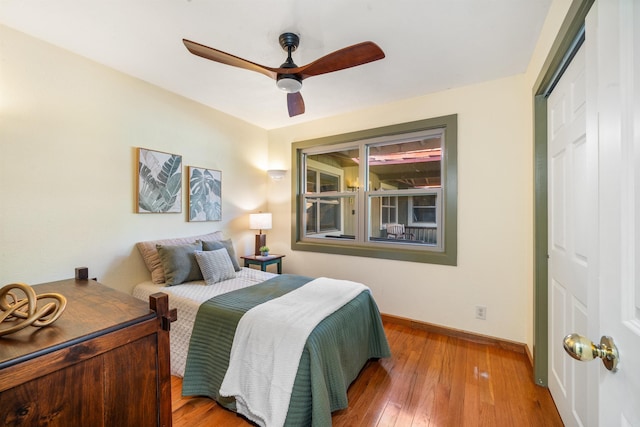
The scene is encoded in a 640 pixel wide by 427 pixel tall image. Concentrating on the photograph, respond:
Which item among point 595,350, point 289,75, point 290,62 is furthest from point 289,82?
point 595,350

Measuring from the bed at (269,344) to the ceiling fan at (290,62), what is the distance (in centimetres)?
157

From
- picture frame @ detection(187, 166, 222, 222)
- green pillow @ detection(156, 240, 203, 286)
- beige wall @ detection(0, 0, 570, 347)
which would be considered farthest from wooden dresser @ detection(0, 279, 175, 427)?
picture frame @ detection(187, 166, 222, 222)

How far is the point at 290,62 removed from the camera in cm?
185

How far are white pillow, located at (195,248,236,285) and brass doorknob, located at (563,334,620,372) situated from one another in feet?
8.04

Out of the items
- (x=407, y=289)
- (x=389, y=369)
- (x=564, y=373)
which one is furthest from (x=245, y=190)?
(x=564, y=373)

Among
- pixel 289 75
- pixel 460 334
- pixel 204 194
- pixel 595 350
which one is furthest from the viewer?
pixel 204 194

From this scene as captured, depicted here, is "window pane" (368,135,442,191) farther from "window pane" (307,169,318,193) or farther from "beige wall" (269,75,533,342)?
"window pane" (307,169,318,193)

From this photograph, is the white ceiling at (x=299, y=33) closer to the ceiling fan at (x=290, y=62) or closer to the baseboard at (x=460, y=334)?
the ceiling fan at (x=290, y=62)

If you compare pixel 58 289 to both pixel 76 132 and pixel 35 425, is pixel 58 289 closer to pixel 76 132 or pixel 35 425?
pixel 35 425

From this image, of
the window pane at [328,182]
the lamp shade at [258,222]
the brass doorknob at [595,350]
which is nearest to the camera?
the brass doorknob at [595,350]

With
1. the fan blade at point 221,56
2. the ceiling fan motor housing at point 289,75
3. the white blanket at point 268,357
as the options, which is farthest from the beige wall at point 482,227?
the fan blade at point 221,56

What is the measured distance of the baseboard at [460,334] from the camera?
2424 millimetres

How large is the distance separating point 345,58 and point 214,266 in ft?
6.80

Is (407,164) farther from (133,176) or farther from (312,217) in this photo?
(133,176)
